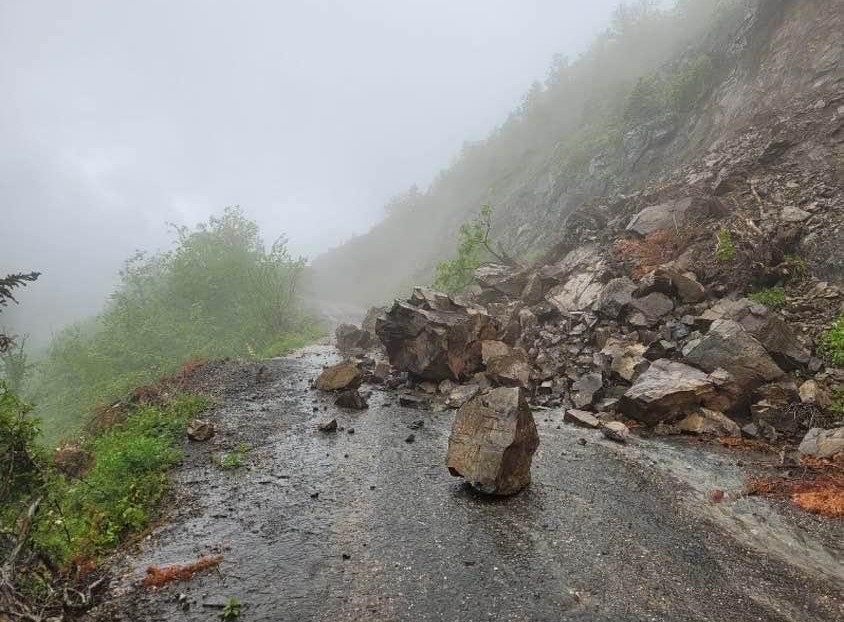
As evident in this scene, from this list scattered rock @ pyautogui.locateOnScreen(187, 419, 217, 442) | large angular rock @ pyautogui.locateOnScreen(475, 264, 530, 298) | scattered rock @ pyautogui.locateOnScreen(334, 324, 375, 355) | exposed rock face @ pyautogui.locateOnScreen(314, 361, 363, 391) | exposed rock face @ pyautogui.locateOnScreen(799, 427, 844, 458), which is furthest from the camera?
scattered rock @ pyautogui.locateOnScreen(334, 324, 375, 355)

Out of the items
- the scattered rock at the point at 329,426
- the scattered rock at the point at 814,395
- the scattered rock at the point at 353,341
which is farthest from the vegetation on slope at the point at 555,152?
the scattered rock at the point at 329,426

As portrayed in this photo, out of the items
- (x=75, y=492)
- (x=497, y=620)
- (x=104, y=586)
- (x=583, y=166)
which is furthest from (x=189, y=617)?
(x=583, y=166)

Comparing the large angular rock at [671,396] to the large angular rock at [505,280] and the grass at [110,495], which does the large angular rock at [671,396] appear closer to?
the grass at [110,495]

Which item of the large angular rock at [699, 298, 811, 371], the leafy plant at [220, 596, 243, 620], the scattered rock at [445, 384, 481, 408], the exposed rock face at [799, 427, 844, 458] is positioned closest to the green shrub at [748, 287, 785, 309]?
the large angular rock at [699, 298, 811, 371]

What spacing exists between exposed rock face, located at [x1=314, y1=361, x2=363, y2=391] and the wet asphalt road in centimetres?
624

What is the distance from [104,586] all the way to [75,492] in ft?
14.2

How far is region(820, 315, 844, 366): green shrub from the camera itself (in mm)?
12800

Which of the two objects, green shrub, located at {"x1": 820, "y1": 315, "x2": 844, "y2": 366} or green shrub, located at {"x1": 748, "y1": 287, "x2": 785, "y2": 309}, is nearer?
green shrub, located at {"x1": 820, "y1": 315, "x2": 844, "y2": 366}

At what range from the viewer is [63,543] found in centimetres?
895

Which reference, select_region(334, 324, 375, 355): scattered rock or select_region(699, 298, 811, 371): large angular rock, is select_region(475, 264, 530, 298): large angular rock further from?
select_region(699, 298, 811, 371): large angular rock

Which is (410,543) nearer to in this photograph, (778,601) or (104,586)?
(104,586)

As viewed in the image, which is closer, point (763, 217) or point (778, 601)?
point (778, 601)

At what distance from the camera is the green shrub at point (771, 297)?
50.8ft

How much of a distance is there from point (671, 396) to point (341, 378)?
1165 centimetres
